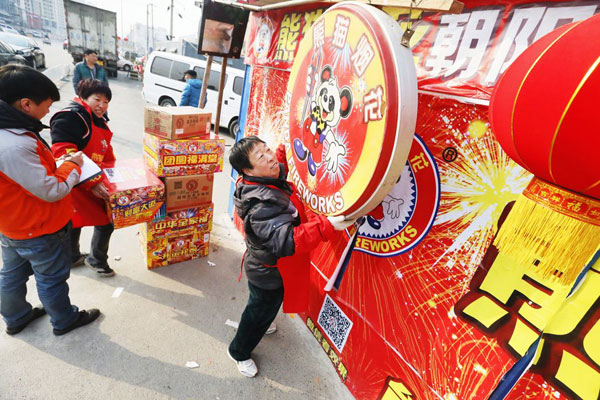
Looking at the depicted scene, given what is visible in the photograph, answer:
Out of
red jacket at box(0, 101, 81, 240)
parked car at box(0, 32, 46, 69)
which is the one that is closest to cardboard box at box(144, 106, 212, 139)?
red jacket at box(0, 101, 81, 240)

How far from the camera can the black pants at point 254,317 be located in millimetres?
2080

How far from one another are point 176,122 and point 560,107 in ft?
9.02

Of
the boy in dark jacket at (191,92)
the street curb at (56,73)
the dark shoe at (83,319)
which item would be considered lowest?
the street curb at (56,73)

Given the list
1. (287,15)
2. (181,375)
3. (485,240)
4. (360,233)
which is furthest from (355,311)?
(287,15)

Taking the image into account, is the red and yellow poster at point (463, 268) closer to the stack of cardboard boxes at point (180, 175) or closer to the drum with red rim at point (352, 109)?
the drum with red rim at point (352, 109)

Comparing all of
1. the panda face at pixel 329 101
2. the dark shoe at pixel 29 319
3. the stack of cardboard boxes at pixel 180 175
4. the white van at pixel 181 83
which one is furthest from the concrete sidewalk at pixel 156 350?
the white van at pixel 181 83

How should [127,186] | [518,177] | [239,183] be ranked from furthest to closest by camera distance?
[127,186] < [239,183] < [518,177]

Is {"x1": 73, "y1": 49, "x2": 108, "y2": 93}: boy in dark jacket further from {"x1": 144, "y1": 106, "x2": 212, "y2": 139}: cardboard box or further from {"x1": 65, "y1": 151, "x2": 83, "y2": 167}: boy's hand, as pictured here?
{"x1": 65, "y1": 151, "x2": 83, "y2": 167}: boy's hand

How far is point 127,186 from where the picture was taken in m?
2.69

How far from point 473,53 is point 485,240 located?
809mm

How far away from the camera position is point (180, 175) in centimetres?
303

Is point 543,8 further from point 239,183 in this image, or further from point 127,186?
point 127,186

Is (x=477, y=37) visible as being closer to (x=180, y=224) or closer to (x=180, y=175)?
(x=180, y=175)

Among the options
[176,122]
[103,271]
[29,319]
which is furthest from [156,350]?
[176,122]
